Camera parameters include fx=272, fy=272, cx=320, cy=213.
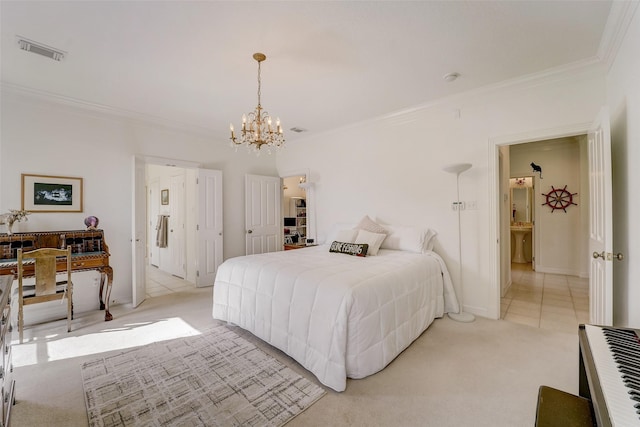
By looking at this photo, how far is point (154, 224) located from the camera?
6.38 metres

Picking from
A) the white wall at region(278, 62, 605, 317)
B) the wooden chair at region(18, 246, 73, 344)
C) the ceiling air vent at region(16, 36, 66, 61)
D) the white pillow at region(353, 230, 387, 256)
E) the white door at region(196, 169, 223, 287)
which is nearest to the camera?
the ceiling air vent at region(16, 36, 66, 61)

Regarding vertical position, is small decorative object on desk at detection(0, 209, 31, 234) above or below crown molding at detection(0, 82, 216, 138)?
below

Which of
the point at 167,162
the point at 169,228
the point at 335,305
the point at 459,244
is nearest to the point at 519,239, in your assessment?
the point at 459,244

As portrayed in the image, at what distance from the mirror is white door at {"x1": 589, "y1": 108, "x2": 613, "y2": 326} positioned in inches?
184

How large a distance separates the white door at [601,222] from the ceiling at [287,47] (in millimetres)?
855

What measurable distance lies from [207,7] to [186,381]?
2681mm

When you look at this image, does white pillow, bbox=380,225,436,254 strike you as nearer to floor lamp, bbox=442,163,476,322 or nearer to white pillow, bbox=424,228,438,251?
white pillow, bbox=424,228,438,251

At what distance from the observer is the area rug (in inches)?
65.7

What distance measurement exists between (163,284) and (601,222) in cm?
581

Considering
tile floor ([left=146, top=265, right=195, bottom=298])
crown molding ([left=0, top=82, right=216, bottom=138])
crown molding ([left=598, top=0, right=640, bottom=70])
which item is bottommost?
tile floor ([left=146, top=265, right=195, bottom=298])

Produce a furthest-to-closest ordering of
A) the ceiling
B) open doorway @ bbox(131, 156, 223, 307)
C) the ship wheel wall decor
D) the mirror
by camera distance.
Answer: the mirror → the ship wheel wall decor → open doorway @ bbox(131, 156, 223, 307) → the ceiling

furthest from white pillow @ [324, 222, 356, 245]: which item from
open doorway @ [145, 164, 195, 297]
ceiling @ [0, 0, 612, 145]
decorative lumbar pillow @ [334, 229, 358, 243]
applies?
open doorway @ [145, 164, 195, 297]

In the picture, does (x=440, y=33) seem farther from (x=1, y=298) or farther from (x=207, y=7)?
(x=1, y=298)

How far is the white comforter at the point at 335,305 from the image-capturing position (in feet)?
6.36
